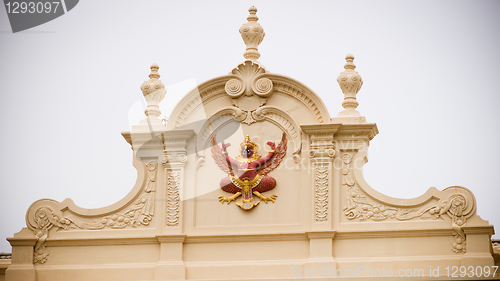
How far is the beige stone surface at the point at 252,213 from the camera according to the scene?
16.2 m

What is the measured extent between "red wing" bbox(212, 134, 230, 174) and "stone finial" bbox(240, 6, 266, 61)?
171 cm

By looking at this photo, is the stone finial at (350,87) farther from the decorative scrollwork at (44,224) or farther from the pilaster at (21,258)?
the pilaster at (21,258)

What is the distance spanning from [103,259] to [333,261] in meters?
4.13

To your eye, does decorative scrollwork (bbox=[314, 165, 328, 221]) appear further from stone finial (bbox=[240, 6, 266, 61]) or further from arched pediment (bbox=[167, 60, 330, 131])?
stone finial (bbox=[240, 6, 266, 61])

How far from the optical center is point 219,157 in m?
17.4

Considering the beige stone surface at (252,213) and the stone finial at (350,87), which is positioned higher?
the stone finial at (350,87)

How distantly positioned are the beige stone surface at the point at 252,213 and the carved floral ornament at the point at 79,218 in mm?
18

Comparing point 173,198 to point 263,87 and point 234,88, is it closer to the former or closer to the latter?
point 234,88

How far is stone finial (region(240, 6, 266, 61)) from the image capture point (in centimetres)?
1775

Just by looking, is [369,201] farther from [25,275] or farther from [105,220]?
[25,275]

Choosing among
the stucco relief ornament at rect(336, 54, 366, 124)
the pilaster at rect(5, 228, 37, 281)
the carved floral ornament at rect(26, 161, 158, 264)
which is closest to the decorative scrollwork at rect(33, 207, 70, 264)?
the carved floral ornament at rect(26, 161, 158, 264)

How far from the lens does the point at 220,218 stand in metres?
17.1

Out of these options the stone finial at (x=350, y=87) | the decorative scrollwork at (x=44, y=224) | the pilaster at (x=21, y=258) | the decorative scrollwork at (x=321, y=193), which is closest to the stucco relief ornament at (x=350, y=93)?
the stone finial at (x=350, y=87)

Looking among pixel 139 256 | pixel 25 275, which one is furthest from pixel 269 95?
pixel 25 275
